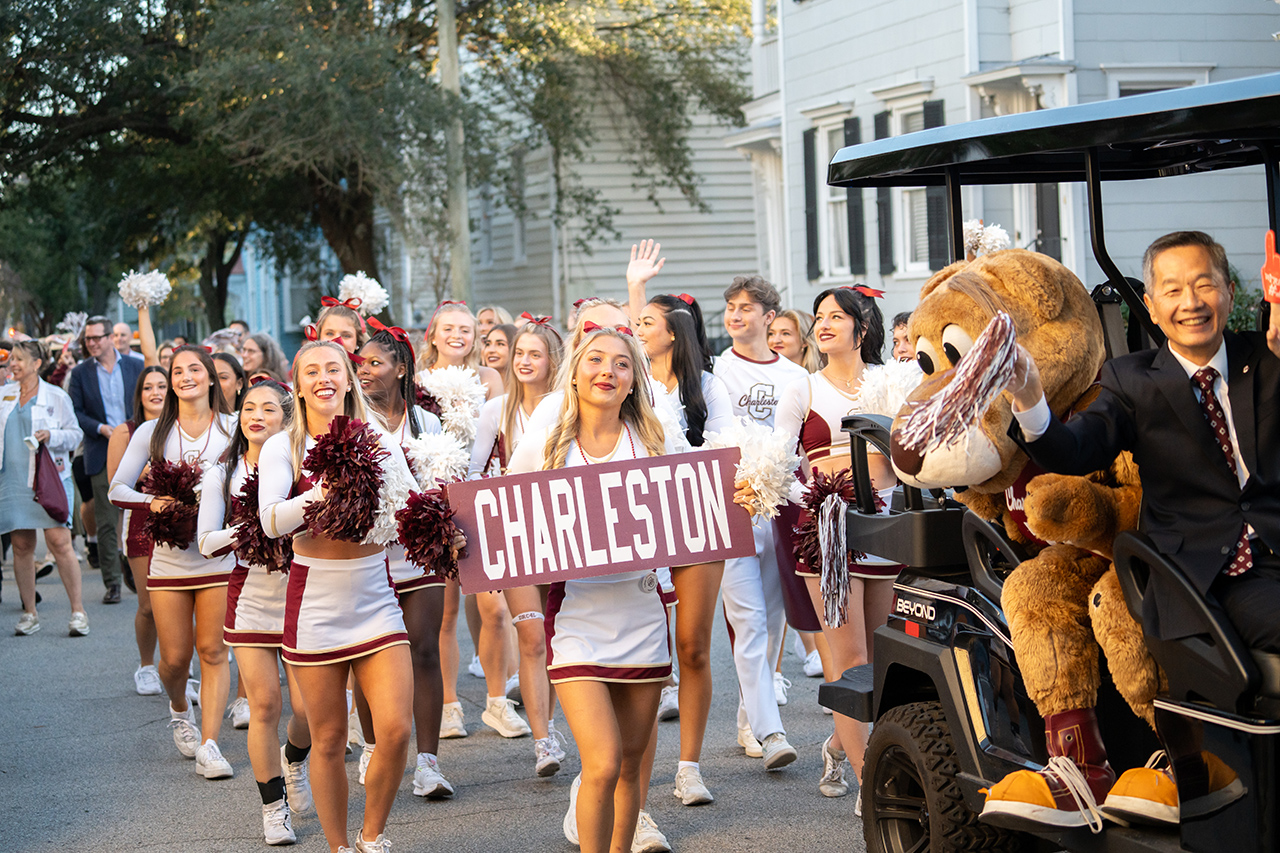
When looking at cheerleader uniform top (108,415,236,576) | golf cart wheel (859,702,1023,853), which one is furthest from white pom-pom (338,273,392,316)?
golf cart wheel (859,702,1023,853)

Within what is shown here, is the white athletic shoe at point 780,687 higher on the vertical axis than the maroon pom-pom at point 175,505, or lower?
lower

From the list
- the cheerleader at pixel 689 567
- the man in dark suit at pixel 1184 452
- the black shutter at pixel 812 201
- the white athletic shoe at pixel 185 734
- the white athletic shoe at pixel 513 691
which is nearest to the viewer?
the man in dark suit at pixel 1184 452

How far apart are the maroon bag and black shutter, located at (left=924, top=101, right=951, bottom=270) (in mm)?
10168

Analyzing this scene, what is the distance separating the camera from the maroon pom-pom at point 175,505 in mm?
6660

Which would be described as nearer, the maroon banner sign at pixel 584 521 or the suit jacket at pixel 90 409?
the maroon banner sign at pixel 584 521

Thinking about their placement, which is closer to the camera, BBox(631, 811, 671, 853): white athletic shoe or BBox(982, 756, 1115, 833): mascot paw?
BBox(982, 756, 1115, 833): mascot paw

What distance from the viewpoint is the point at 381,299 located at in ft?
30.7

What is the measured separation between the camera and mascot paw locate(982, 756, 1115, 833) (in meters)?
3.43

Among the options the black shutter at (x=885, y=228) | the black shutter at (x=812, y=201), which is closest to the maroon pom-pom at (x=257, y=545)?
the black shutter at (x=885, y=228)

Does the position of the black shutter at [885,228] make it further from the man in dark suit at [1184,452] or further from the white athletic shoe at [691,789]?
the man in dark suit at [1184,452]

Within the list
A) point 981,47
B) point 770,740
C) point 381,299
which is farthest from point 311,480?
point 981,47

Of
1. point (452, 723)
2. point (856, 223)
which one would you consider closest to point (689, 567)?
point (452, 723)

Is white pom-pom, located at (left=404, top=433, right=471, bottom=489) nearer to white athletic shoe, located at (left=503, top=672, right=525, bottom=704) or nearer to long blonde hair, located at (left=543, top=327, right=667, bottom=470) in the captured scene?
long blonde hair, located at (left=543, top=327, right=667, bottom=470)

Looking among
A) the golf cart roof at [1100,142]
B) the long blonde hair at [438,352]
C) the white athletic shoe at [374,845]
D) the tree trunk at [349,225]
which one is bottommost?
the white athletic shoe at [374,845]
